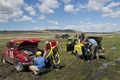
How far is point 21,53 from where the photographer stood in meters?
14.1

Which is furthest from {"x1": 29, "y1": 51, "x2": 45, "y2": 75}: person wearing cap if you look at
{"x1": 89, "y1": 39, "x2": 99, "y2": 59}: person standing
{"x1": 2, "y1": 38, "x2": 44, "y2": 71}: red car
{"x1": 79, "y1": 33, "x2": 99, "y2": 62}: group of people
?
{"x1": 89, "y1": 39, "x2": 99, "y2": 59}: person standing

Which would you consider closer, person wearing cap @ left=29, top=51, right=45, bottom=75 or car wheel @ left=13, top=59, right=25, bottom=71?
person wearing cap @ left=29, top=51, right=45, bottom=75

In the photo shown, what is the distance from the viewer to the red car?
523 inches

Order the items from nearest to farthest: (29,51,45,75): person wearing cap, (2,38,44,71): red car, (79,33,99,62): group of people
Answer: (29,51,45,75): person wearing cap → (2,38,44,71): red car → (79,33,99,62): group of people

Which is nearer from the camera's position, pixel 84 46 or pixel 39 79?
pixel 39 79

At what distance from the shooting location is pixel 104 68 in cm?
1385

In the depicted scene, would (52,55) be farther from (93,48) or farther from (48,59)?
(93,48)

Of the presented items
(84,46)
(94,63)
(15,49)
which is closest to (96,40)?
(84,46)

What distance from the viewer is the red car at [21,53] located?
43.6 ft

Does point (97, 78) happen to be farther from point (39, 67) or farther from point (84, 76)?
point (39, 67)

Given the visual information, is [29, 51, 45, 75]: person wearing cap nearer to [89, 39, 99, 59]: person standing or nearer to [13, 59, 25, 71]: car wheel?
[13, 59, 25, 71]: car wheel

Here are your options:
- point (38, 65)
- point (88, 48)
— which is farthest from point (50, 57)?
point (88, 48)

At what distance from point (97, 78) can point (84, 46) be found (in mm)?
5296

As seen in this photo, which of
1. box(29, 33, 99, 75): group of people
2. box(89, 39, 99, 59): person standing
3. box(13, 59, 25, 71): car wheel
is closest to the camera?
box(29, 33, 99, 75): group of people
